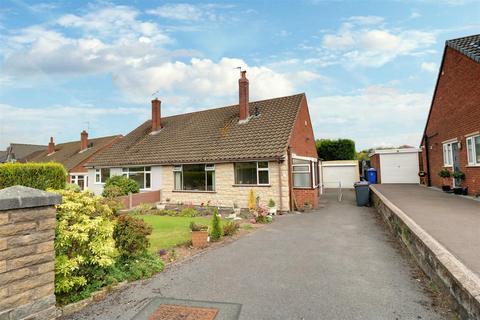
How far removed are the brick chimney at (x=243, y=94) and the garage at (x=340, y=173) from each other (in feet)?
44.6

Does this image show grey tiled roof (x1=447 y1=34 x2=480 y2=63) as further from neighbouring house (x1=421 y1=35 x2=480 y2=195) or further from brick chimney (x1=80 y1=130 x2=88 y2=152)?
brick chimney (x1=80 y1=130 x2=88 y2=152)

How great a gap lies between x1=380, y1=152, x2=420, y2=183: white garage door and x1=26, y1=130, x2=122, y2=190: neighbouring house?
30332mm

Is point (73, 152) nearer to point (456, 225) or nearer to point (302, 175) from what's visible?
point (302, 175)

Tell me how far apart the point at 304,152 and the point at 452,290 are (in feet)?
47.4

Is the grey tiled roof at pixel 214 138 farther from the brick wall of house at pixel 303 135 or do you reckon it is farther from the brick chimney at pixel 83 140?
the brick chimney at pixel 83 140

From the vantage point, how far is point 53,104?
50.1 feet

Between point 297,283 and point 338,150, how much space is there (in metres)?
27.2

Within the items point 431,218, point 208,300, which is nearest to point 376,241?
point 431,218

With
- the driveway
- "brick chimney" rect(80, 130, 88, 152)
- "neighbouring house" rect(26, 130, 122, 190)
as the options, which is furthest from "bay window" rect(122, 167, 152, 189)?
"brick chimney" rect(80, 130, 88, 152)

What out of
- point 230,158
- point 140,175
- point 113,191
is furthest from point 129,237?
point 140,175

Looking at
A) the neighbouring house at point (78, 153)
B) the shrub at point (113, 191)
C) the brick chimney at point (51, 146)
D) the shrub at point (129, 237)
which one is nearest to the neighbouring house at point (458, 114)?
the shrub at point (129, 237)

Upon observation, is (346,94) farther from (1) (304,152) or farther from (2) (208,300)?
(2) (208,300)

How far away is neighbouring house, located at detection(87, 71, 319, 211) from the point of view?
14414 mm

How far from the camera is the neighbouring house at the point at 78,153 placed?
32594 millimetres
